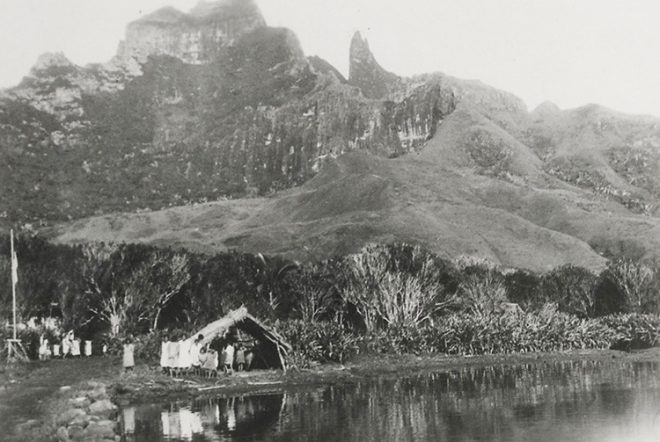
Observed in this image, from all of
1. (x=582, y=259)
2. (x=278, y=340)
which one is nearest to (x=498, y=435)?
(x=278, y=340)

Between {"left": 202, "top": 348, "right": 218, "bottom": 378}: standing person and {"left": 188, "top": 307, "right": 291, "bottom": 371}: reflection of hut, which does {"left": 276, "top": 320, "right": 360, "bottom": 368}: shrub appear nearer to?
{"left": 188, "top": 307, "right": 291, "bottom": 371}: reflection of hut

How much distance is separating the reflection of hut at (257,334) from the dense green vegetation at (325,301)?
1211 mm

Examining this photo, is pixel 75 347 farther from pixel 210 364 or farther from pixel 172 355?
pixel 210 364

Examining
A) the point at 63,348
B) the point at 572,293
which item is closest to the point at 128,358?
the point at 63,348

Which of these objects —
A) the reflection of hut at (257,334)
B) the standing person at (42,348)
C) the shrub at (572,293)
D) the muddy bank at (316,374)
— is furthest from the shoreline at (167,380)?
the shrub at (572,293)

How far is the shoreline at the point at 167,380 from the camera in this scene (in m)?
21.8

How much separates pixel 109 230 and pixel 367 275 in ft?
429

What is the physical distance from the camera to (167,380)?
32.5 m

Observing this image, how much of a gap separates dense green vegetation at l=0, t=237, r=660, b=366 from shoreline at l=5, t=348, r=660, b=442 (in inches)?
64.2

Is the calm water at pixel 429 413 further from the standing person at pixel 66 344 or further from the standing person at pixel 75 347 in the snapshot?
the standing person at pixel 75 347

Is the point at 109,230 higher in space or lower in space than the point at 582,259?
higher

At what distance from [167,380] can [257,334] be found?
7437mm

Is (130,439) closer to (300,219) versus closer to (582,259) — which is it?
(582,259)

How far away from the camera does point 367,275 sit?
5644 centimetres
